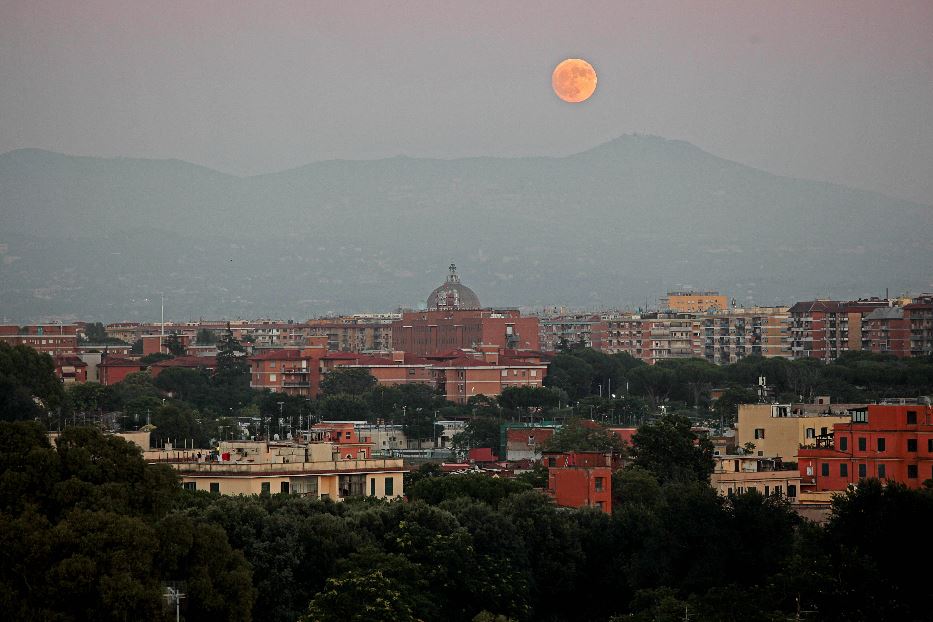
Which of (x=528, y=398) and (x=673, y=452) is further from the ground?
(x=528, y=398)

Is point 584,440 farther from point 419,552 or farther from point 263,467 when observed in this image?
point 419,552

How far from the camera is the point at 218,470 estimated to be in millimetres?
36969

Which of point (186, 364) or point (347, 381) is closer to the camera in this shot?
point (347, 381)

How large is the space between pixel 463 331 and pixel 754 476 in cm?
8928

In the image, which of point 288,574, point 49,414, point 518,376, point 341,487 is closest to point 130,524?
point 288,574

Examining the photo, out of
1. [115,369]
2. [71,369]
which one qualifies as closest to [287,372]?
[115,369]

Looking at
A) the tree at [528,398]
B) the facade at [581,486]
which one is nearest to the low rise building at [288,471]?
the facade at [581,486]

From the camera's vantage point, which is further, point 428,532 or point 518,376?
point 518,376

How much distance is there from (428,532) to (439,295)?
118 metres

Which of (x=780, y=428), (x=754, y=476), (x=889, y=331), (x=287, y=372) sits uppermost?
(x=889, y=331)

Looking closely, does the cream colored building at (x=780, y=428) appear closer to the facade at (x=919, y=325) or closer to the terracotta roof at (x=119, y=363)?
the terracotta roof at (x=119, y=363)

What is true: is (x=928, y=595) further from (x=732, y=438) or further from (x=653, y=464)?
(x=732, y=438)

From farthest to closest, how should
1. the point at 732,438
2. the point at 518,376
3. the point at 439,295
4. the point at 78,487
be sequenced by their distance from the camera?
the point at 439,295
the point at 518,376
the point at 732,438
the point at 78,487

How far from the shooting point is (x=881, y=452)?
130 feet
